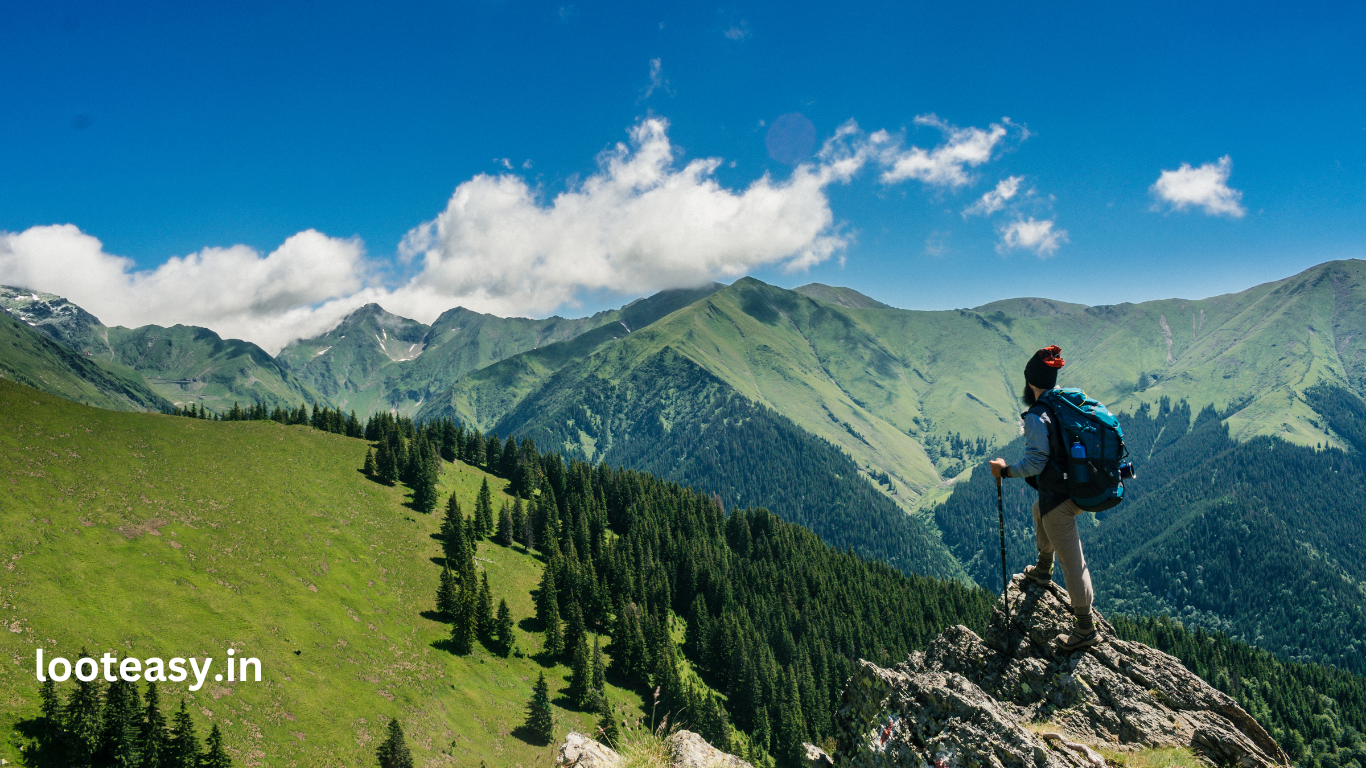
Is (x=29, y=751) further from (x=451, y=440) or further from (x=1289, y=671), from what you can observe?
(x=1289, y=671)

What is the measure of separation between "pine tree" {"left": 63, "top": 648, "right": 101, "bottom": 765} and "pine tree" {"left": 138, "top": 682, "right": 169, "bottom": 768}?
7.56 ft

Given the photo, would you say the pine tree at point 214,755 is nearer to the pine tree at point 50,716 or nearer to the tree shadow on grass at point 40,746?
the tree shadow on grass at point 40,746

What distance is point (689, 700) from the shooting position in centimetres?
6894

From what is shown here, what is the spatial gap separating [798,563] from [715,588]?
23347 mm

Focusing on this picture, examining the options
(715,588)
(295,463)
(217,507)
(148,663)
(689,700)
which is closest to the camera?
(148,663)

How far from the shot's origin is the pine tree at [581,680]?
72250 millimetres

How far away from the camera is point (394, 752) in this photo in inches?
1873

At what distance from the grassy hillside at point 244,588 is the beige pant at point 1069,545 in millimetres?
50007

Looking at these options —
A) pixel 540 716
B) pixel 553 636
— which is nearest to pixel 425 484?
pixel 553 636

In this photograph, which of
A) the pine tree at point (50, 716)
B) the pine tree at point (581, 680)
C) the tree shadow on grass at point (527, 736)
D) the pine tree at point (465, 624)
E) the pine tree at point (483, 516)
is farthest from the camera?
the pine tree at point (483, 516)

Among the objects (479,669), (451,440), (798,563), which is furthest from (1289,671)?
(451,440)

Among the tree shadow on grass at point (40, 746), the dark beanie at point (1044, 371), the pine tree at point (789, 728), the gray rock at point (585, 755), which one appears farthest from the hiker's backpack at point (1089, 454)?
the pine tree at point (789, 728)

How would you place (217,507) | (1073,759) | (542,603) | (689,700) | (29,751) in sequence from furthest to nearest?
(542,603)
(217,507)
(689,700)
(29,751)
(1073,759)

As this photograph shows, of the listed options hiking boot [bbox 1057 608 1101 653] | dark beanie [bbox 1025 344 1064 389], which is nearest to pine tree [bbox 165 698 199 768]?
hiking boot [bbox 1057 608 1101 653]
